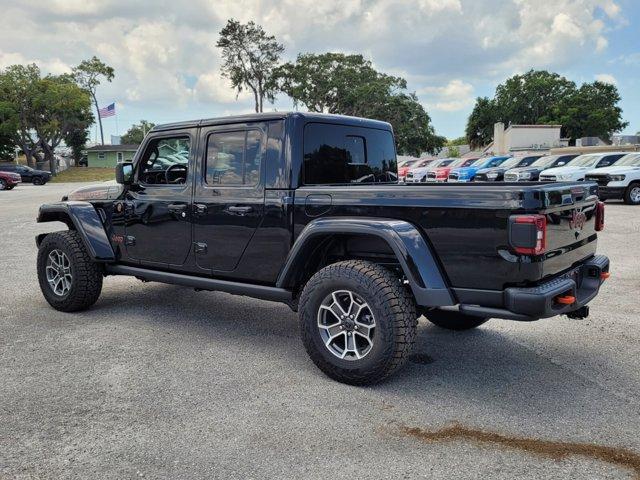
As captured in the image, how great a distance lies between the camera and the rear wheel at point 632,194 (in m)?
16.3

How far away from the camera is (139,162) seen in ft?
17.5

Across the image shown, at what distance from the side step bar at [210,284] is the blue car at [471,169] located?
20.5 m

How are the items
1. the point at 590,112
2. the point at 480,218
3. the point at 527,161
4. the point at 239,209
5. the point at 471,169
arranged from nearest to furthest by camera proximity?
the point at 480,218
the point at 239,209
the point at 527,161
the point at 471,169
the point at 590,112

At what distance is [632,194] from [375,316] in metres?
15.4

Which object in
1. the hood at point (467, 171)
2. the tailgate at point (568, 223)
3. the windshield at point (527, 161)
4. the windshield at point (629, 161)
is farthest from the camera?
the hood at point (467, 171)

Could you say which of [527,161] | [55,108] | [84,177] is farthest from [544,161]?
[55,108]

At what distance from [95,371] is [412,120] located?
55.4 m

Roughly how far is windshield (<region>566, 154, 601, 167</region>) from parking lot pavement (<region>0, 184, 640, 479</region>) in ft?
48.6

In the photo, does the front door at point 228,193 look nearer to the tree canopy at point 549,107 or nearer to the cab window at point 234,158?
the cab window at point 234,158

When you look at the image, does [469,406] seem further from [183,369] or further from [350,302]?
[183,369]

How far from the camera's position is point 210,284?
472cm

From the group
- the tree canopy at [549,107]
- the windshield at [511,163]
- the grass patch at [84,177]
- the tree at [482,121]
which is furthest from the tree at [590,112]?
the grass patch at [84,177]

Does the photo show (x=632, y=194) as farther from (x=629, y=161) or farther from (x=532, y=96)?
(x=532, y=96)

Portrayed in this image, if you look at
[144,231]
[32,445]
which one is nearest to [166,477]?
[32,445]
